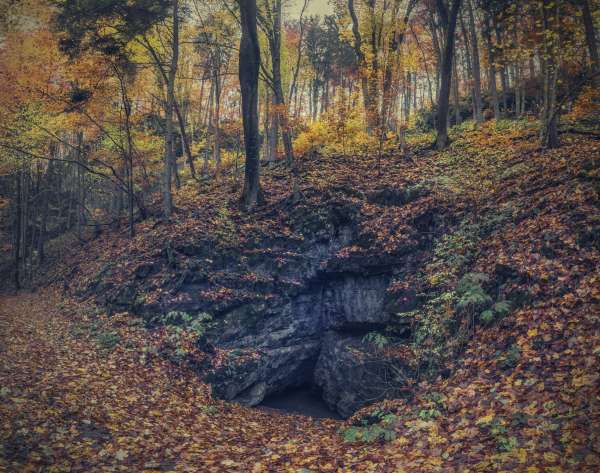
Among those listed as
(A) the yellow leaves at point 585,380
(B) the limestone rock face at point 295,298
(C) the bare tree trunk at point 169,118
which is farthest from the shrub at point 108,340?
(A) the yellow leaves at point 585,380

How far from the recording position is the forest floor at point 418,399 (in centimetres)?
404

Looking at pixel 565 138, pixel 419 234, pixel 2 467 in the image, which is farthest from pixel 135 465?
pixel 565 138

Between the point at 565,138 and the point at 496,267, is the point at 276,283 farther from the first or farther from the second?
the point at 565,138

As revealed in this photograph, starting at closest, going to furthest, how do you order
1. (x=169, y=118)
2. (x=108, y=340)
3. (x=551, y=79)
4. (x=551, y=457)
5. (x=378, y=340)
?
(x=551, y=457)
(x=378, y=340)
(x=108, y=340)
(x=551, y=79)
(x=169, y=118)

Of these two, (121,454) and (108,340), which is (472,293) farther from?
(108,340)

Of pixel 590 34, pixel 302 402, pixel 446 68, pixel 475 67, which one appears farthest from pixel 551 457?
pixel 475 67

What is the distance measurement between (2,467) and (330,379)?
26.9 feet

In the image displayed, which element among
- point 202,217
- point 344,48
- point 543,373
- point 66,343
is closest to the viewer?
point 543,373

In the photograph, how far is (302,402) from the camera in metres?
11.1

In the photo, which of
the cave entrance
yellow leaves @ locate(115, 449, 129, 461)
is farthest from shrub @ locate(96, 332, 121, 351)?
the cave entrance

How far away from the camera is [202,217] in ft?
42.3

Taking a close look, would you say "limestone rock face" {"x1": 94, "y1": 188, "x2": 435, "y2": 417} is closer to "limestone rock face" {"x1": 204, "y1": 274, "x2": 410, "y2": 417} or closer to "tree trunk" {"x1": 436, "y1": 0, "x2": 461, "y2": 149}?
"limestone rock face" {"x1": 204, "y1": 274, "x2": 410, "y2": 417}

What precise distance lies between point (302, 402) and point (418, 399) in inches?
241

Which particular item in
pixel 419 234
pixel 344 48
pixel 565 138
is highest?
pixel 344 48
